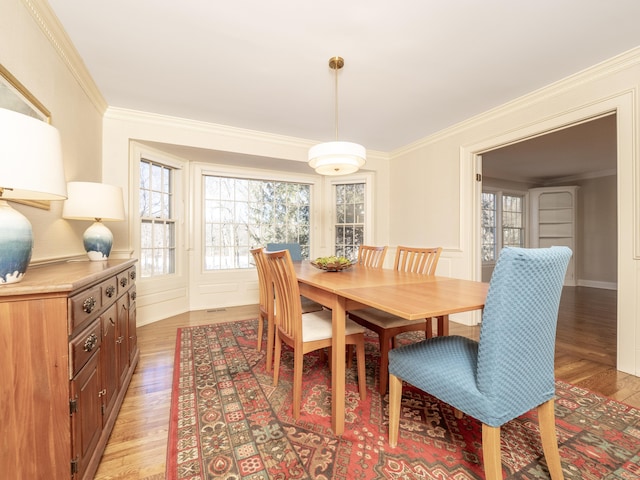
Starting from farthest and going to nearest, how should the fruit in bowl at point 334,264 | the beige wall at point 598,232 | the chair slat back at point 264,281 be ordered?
the beige wall at point 598,232, the fruit in bowl at point 334,264, the chair slat back at point 264,281

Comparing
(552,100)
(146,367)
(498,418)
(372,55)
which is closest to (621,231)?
(552,100)

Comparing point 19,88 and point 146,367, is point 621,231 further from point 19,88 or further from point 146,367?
point 19,88

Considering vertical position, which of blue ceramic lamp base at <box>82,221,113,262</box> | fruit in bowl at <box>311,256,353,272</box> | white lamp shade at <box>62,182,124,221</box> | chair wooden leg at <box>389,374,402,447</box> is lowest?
chair wooden leg at <box>389,374,402,447</box>

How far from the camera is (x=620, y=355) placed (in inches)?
87.8

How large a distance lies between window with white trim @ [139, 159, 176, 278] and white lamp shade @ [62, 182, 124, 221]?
142 centimetres

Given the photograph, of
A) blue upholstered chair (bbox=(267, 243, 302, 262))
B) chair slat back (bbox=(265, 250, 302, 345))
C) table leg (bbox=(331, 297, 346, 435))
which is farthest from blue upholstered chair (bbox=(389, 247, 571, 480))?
blue upholstered chair (bbox=(267, 243, 302, 262))

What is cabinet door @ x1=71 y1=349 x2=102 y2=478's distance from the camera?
3.37 ft

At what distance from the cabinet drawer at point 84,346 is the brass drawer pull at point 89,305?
0.08 meters

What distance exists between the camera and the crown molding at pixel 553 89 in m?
2.18

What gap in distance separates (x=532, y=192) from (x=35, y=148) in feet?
27.4

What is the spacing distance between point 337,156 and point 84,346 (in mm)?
1858

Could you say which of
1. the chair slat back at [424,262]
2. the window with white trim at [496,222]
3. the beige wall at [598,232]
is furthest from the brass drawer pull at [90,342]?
the beige wall at [598,232]

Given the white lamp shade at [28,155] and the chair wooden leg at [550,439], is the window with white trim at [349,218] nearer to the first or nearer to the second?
the chair wooden leg at [550,439]

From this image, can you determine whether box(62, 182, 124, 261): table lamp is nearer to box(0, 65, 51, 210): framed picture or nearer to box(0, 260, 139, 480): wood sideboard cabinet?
box(0, 65, 51, 210): framed picture
